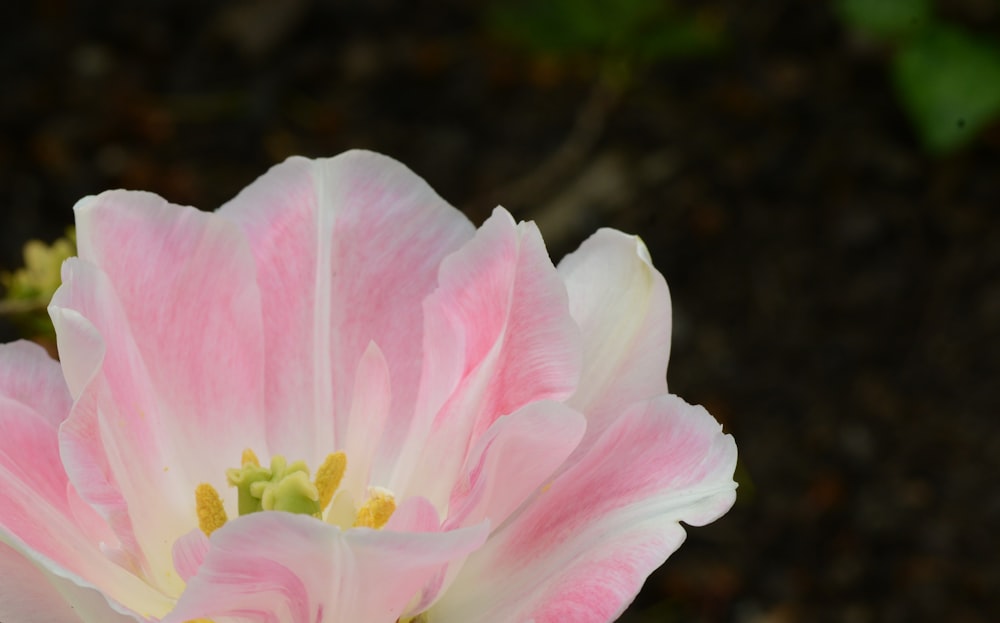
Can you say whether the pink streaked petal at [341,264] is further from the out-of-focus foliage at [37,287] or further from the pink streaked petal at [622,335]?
the out-of-focus foliage at [37,287]

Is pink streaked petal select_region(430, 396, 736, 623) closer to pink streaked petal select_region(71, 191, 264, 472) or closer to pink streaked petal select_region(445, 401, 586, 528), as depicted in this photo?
pink streaked petal select_region(445, 401, 586, 528)

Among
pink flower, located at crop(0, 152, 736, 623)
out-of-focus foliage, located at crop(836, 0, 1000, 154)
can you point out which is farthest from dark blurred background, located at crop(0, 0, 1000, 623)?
pink flower, located at crop(0, 152, 736, 623)

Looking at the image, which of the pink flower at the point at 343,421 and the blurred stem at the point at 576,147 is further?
the blurred stem at the point at 576,147

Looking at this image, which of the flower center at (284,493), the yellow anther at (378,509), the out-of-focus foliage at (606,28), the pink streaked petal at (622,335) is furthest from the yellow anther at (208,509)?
the out-of-focus foliage at (606,28)

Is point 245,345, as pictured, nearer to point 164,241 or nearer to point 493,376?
point 164,241

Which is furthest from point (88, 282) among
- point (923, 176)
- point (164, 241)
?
point (923, 176)
